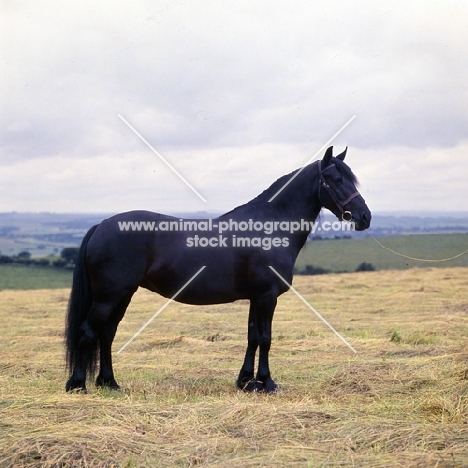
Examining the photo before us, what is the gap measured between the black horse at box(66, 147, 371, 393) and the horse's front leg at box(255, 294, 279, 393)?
1 centimetres

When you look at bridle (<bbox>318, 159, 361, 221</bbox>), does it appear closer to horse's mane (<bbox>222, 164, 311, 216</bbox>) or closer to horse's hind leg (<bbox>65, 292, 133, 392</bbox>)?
horse's mane (<bbox>222, 164, 311, 216</bbox>)

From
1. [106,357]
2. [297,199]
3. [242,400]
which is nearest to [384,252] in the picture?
[297,199]

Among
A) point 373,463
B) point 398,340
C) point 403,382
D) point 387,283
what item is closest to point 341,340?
point 398,340

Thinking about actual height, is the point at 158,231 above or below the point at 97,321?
above

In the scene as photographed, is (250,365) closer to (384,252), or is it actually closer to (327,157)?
(327,157)

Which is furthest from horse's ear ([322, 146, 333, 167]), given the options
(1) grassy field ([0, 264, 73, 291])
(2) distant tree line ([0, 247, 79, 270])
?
(2) distant tree line ([0, 247, 79, 270])

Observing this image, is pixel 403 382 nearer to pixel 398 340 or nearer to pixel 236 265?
pixel 236 265

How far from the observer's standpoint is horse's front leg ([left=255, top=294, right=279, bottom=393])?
765 centimetres

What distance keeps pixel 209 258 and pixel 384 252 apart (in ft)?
133

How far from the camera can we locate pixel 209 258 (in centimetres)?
767

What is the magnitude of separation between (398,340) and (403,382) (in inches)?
131

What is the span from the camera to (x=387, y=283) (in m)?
23.9

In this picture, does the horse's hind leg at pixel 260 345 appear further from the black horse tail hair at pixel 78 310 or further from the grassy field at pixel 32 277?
the grassy field at pixel 32 277

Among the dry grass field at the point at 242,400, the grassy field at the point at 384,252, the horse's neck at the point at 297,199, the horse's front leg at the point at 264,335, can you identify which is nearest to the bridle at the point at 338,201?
A: the horse's neck at the point at 297,199
